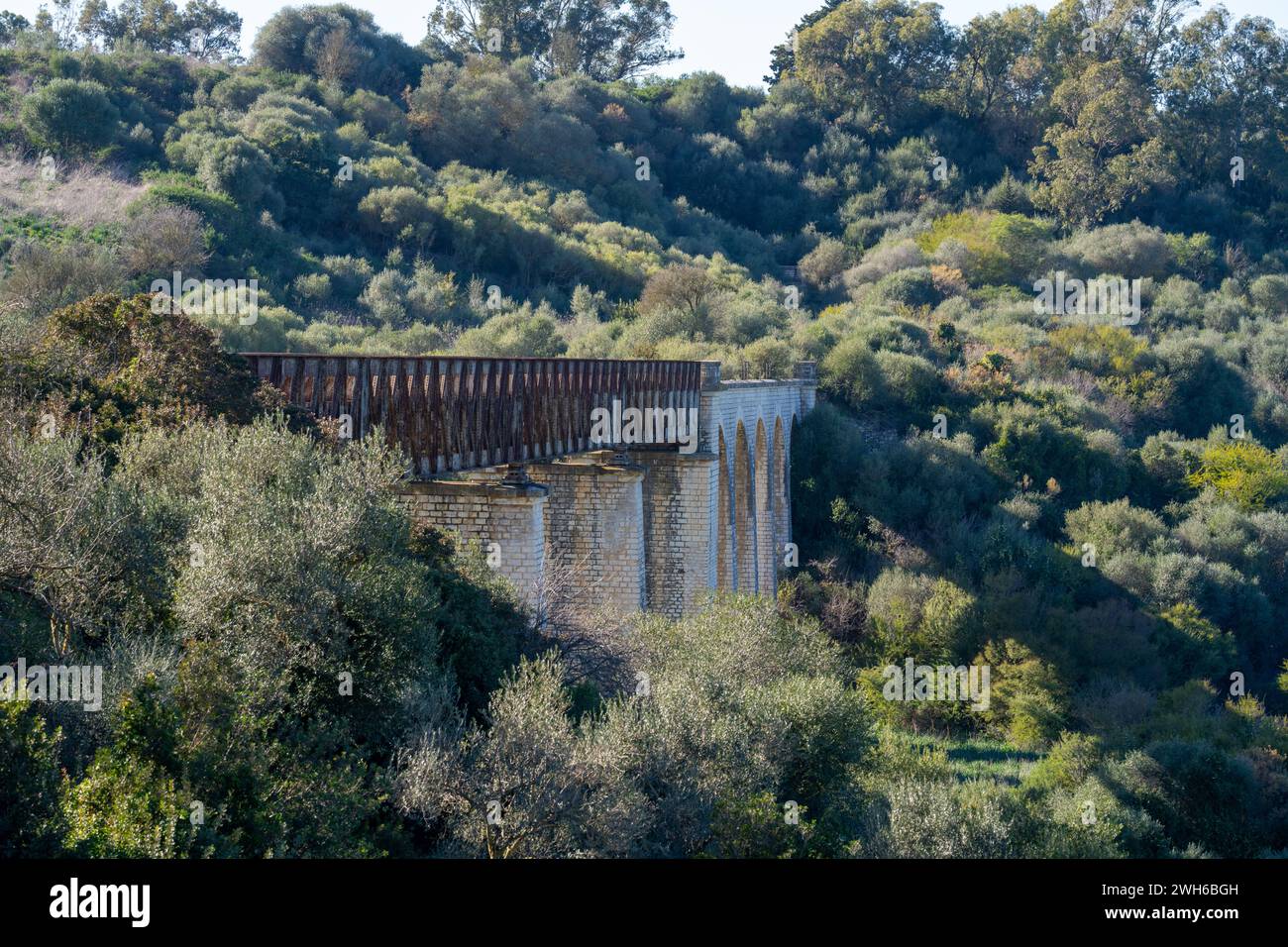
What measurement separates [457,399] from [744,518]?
15.1 metres

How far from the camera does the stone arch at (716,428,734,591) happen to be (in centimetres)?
2630

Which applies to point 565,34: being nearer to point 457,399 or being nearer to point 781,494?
point 781,494

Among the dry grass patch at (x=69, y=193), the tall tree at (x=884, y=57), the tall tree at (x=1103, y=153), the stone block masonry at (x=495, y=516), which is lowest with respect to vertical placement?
the stone block masonry at (x=495, y=516)

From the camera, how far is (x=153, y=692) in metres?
8.38

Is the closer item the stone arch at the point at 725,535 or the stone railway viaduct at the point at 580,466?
the stone railway viaduct at the point at 580,466

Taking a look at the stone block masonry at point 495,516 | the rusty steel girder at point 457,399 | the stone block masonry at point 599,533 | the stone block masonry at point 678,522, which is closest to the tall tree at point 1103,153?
the stone block masonry at point 678,522

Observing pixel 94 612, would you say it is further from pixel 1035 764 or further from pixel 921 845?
pixel 1035 764

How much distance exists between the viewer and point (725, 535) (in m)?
27.4

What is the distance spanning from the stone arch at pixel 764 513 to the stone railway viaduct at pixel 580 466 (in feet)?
0.13

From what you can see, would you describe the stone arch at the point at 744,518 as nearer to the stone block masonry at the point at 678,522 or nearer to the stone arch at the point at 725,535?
the stone arch at the point at 725,535

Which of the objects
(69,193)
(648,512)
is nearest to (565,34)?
(69,193)

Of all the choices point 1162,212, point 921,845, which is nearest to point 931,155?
point 1162,212

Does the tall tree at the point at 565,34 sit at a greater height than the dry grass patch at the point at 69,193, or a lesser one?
greater

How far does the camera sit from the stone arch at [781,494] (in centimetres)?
3167
